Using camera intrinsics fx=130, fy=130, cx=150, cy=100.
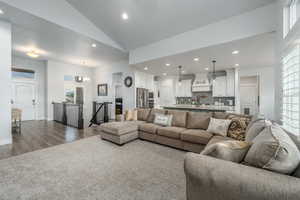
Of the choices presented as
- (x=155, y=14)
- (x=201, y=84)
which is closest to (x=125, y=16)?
(x=155, y=14)

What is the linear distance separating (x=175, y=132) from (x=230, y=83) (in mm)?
4666

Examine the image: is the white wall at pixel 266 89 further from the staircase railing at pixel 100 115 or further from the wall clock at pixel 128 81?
the staircase railing at pixel 100 115

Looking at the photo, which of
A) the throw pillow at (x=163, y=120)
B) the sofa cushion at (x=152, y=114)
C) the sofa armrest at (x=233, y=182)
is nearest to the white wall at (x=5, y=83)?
the sofa cushion at (x=152, y=114)

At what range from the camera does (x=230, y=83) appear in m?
6.09

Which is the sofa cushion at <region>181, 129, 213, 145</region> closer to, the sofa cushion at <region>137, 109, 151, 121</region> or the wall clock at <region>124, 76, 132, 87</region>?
the sofa cushion at <region>137, 109, 151, 121</region>

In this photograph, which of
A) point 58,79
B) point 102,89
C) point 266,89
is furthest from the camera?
point 102,89

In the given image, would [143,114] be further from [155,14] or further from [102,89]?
[102,89]

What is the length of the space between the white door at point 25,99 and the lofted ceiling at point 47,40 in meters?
1.52

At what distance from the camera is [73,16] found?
3.85 meters

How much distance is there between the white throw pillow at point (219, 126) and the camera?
8.69ft

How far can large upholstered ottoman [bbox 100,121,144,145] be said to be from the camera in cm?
324

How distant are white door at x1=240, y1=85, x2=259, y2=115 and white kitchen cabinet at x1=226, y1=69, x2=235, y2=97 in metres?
0.97

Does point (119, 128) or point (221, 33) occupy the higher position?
point (221, 33)

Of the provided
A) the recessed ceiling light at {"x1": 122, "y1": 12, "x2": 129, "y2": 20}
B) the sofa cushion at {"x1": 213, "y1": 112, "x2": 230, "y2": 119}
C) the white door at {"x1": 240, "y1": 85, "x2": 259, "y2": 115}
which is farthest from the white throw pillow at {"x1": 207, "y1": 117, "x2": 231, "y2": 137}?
the white door at {"x1": 240, "y1": 85, "x2": 259, "y2": 115}
